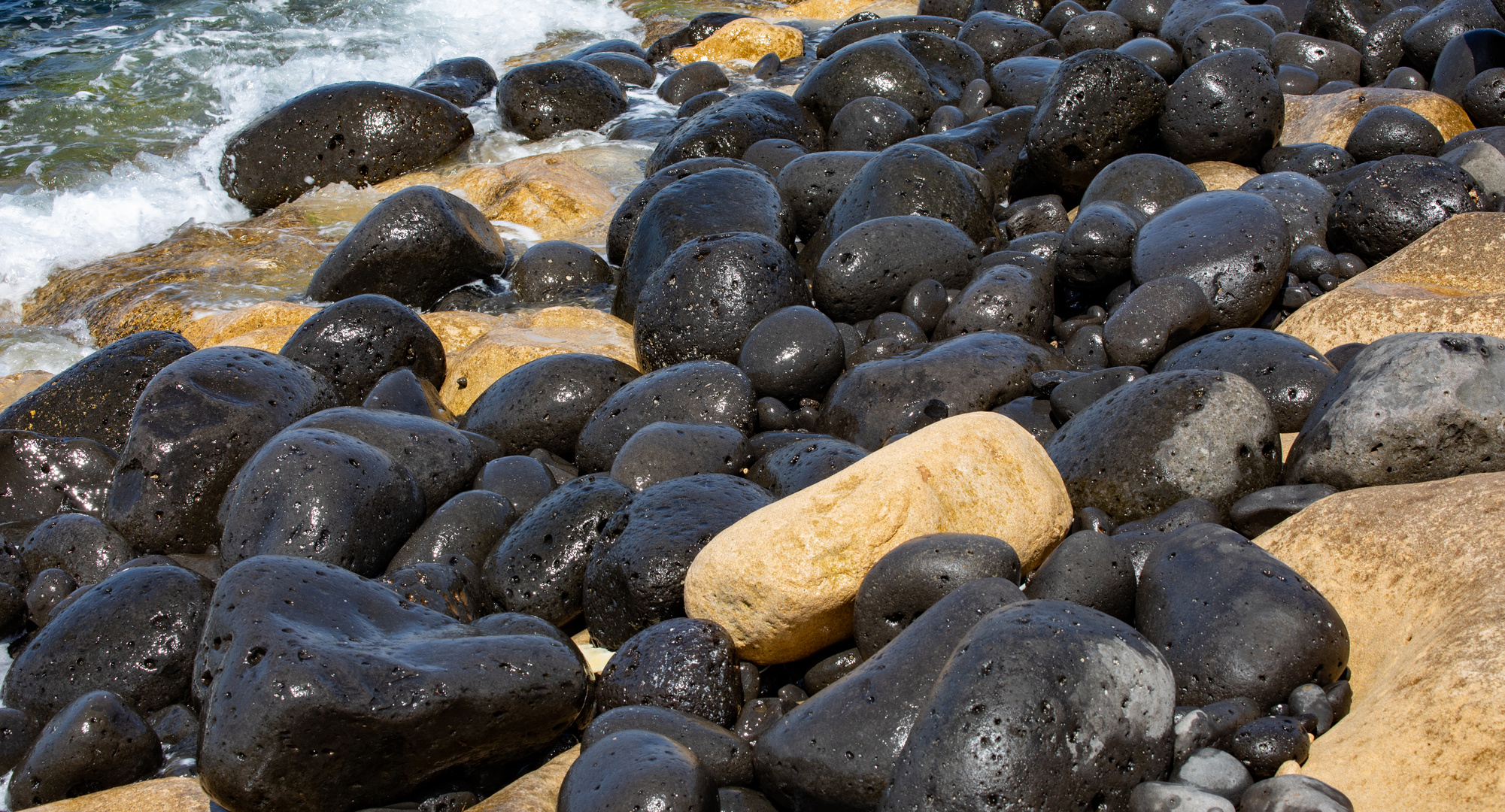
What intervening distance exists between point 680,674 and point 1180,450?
2072mm

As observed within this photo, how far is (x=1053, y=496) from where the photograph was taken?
12.7 feet

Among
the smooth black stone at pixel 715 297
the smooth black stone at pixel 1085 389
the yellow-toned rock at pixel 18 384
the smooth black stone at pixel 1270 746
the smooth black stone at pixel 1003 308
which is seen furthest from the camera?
the yellow-toned rock at pixel 18 384

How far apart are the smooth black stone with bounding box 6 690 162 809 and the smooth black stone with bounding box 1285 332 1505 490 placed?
4291 mm

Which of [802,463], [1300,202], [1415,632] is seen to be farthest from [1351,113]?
[1415,632]

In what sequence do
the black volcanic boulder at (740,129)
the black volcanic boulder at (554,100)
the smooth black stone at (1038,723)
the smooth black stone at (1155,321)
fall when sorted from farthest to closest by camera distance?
the black volcanic boulder at (554,100) < the black volcanic boulder at (740,129) < the smooth black stone at (1155,321) < the smooth black stone at (1038,723)

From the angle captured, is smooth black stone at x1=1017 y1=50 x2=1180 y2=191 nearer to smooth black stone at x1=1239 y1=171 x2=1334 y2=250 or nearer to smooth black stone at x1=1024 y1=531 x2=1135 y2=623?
smooth black stone at x1=1239 y1=171 x2=1334 y2=250

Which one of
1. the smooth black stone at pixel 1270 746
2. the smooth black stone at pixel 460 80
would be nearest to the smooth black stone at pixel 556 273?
the smooth black stone at pixel 460 80

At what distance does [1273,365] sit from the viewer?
450 centimetres

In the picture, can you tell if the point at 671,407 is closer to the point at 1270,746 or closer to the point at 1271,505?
the point at 1271,505

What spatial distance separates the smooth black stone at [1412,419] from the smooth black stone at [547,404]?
346 centimetres

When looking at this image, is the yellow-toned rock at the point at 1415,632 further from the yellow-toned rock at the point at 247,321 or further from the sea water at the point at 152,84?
the sea water at the point at 152,84

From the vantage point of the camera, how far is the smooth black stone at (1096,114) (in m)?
7.19

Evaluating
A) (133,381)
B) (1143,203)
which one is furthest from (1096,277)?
(133,381)

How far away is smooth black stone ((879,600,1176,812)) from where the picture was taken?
2467 mm
